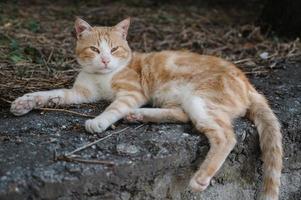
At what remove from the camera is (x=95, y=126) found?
2633 millimetres

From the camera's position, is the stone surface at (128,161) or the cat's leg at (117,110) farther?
the cat's leg at (117,110)

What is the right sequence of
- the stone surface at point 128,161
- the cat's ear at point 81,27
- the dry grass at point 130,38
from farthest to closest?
the dry grass at point 130,38 < the cat's ear at point 81,27 < the stone surface at point 128,161

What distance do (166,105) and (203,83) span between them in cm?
26

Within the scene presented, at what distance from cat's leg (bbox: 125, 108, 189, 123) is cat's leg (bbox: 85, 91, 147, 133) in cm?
5

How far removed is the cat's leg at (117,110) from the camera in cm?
264

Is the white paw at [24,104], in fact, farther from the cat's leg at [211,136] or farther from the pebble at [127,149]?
the cat's leg at [211,136]

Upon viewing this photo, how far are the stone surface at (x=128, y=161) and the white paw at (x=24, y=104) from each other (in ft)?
0.13

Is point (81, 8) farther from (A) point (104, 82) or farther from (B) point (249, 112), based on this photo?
(B) point (249, 112)

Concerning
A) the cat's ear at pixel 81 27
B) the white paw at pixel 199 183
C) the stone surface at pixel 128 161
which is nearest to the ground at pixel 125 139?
the stone surface at pixel 128 161

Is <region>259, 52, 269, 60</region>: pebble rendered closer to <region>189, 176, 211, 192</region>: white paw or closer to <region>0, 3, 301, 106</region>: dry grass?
<region>0, 3, 301, 106</region>: dry grass

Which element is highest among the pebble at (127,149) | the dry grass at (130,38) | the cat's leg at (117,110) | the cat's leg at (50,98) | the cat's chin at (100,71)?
the cat's chin at (100,71)

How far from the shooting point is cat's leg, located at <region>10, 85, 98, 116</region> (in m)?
2.84

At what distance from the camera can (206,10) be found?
6230mm

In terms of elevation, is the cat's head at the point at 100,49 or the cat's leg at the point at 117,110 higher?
the cat's head at the point at 100,49
